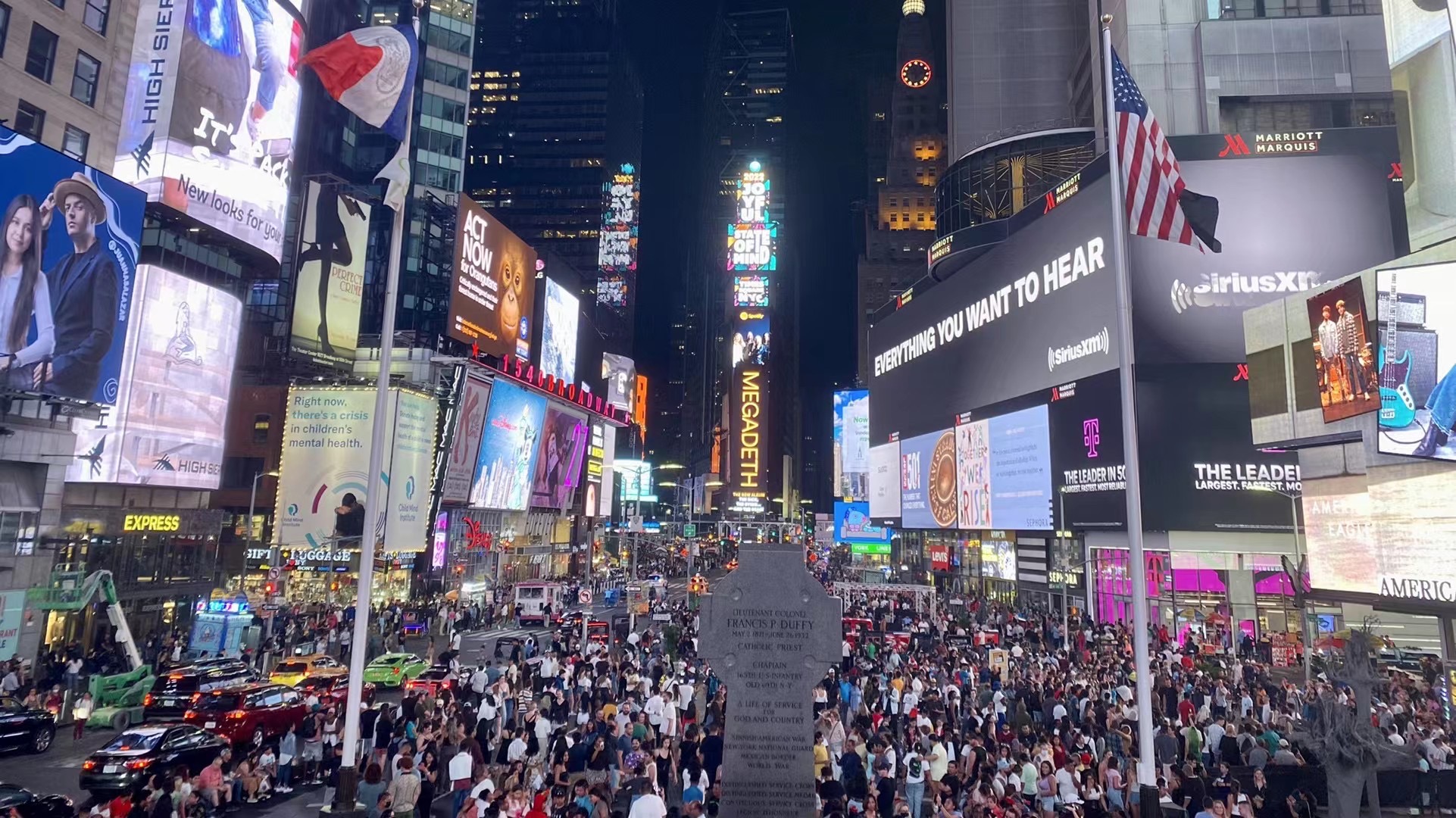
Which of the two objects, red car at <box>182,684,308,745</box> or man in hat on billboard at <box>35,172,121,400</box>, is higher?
man in hat on billboard at <box>35,172,121,400</box>

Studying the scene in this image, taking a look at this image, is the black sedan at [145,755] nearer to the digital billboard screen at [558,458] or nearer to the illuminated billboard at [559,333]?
the digital billboard screen at [558,458]

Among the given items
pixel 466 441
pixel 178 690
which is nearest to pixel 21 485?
pixel 178 690

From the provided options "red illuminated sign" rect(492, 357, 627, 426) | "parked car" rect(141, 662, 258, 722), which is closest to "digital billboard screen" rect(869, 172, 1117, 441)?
"red illuminated sign" rect(492, 357, 627, 426)

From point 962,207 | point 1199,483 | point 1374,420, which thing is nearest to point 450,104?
point 962,207

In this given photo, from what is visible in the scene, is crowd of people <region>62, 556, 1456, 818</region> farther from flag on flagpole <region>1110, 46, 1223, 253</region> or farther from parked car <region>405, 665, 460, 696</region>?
flag on flagpole <region>1110, 46, 1223, 253</region>

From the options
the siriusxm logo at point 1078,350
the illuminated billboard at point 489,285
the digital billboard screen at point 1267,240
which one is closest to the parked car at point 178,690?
the illuminated billboard at point 489,285

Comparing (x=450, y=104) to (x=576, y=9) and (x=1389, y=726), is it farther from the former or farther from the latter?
(x=576, y=9)
